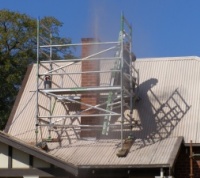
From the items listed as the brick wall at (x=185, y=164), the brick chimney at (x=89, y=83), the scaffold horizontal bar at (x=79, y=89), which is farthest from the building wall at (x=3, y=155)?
the brick wall at (x=185, y=164)

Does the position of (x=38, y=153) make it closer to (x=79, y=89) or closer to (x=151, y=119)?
(x=79, y=89)

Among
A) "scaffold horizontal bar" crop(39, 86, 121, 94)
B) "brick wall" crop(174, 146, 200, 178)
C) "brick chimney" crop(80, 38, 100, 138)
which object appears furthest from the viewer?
"brick chimney" crop(80, 38, 100, 138)

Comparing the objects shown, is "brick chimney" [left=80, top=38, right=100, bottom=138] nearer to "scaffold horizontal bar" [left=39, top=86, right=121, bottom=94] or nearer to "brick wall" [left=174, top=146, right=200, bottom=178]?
"scaffold horizontal bar" [left=39, top=86, right=121, bottom=94]

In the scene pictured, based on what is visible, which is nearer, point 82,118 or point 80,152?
point 80,152

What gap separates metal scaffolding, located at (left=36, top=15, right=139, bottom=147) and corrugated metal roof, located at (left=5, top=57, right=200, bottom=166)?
0.26 metres

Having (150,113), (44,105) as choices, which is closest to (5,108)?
(44,105)

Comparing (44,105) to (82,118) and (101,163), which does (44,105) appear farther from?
(101,163)

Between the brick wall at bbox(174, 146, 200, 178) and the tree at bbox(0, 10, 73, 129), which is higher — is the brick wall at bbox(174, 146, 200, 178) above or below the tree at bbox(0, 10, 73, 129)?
below

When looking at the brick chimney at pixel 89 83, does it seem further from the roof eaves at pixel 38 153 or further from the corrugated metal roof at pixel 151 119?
the roof eaves at pixel 38 153

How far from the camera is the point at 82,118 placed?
19938 mm

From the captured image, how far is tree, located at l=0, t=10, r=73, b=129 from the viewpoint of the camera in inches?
1431

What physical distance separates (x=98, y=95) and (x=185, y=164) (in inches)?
139

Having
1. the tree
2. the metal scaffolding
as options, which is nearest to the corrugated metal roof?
the metal scaffolding

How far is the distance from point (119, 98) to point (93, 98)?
88cm
